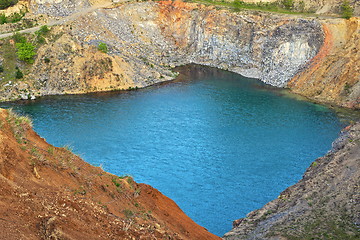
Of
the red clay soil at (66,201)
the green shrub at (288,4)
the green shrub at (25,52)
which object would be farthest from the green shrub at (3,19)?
the red clay soil at (66,201)

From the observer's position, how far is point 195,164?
48.0 m

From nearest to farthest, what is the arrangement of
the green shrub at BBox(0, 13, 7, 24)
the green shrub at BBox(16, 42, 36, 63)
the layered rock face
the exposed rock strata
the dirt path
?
the green shrub at BBox(16, 42, 36, 63) → the layered rock face → the dirt path → the exposed rock strata → the green shrub at BBox(0, 13, 7, 24)

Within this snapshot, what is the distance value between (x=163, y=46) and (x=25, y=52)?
31748 millimetres

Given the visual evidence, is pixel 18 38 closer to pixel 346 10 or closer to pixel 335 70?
pixel 335 70

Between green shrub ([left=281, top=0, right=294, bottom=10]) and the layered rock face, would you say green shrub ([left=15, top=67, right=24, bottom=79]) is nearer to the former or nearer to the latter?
the layered rock face

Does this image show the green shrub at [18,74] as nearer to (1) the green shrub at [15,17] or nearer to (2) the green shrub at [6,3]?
(1) the green shrub at [15,17]

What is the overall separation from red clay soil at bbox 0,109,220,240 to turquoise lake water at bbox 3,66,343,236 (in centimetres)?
1360

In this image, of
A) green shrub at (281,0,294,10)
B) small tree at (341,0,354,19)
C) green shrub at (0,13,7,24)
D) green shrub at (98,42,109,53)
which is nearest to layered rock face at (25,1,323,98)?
green shrub at (98,42,109,53)

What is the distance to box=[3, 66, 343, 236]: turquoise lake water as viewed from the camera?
42.4 meters

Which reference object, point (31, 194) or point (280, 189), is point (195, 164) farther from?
point (31, 194)

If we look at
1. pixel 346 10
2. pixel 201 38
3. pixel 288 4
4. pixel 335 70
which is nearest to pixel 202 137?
pixel 335 70

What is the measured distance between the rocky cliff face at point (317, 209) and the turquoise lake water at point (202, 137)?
2.63 meters

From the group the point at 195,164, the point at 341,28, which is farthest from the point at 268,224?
the point at 341,28

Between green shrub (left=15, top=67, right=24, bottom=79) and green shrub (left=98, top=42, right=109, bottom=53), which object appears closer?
green shrub (left=15, top=67, right=24, bottom=79)
